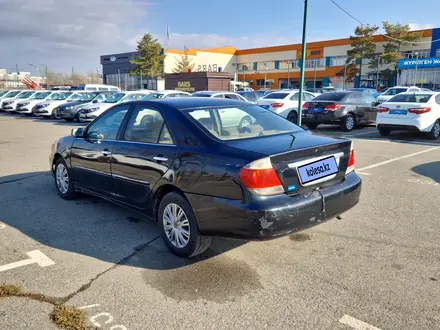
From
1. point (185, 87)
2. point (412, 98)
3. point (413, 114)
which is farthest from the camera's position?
point (185, 87)

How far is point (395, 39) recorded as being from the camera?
52.8 m

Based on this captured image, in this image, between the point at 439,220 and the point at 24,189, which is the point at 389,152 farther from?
the point at 24,189

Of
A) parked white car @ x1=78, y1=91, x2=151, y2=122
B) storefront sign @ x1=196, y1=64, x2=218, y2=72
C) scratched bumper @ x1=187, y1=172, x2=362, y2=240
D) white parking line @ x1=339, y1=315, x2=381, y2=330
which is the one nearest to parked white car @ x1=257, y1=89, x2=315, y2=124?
parked white car @ x1=78, y1=91, x2=151, y2=122

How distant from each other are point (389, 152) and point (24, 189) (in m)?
8.37

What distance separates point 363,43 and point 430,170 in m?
53.5

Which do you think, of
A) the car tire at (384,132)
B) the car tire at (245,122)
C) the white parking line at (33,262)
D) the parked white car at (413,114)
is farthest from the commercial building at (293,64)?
the white parking line at (33,262)

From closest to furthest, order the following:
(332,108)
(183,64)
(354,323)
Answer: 1. (354,323)
2. (332,108)
3. (183,64)

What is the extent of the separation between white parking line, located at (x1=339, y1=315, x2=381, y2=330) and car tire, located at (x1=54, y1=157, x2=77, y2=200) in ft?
13.7

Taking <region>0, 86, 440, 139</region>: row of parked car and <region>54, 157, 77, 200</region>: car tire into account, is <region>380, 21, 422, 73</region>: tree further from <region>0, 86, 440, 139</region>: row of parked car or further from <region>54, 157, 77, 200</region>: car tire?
<region>54, 157, 77, 200</region>: car tire

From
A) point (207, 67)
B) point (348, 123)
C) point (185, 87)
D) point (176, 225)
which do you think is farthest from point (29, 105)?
point (207, 67)

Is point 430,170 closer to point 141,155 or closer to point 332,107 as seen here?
point 141,155

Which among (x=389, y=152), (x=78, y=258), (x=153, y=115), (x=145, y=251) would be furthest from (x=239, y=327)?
(x=389, y=152)

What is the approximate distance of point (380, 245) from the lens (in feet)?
13.5

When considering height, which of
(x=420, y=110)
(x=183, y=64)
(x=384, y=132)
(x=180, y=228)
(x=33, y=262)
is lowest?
(x=33, y=262)
